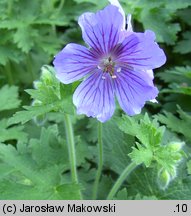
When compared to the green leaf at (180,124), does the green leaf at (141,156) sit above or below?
below

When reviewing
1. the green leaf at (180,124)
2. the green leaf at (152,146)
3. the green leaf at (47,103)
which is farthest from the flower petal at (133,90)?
the green leaf at (180,124)

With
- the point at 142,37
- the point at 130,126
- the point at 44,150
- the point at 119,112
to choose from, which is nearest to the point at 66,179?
the point at 44,150

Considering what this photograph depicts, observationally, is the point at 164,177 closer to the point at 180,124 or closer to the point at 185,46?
the point at 180,124

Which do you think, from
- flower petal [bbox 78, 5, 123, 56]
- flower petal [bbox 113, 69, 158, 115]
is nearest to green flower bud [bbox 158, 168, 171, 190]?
flower petal [bbox 113, 69, 158, 115]

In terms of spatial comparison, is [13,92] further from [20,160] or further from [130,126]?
[130,126]

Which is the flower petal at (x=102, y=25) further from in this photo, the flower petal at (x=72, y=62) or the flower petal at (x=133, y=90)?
the flower petal at (x=133, y=90)

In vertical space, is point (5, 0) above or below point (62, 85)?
above
